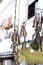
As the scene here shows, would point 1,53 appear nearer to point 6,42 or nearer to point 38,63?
point 6,42

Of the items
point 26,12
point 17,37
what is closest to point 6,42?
point 17,37

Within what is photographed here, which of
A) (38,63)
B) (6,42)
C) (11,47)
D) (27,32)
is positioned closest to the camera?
(38,63)

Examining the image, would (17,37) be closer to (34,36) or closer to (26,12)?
(26,12)

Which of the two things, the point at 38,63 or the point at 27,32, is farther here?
the point at 27,32

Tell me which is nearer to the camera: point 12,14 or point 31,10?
point 31,10

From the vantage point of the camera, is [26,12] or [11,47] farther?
[11,47]

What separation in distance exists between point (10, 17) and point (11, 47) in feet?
1.18

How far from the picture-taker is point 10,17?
2467 mm

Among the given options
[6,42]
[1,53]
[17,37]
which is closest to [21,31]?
[17,37]

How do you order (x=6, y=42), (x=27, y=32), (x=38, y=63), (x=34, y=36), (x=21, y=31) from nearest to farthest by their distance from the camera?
(x=38, y=63)
(x=34, y=36)
(x=27, y=32)
(x=21, y=31)
(x=6, y=42)

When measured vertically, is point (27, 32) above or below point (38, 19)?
below

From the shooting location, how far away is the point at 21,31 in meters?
2.09

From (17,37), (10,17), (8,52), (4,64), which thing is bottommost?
(4,64)

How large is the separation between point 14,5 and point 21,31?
398 mm
